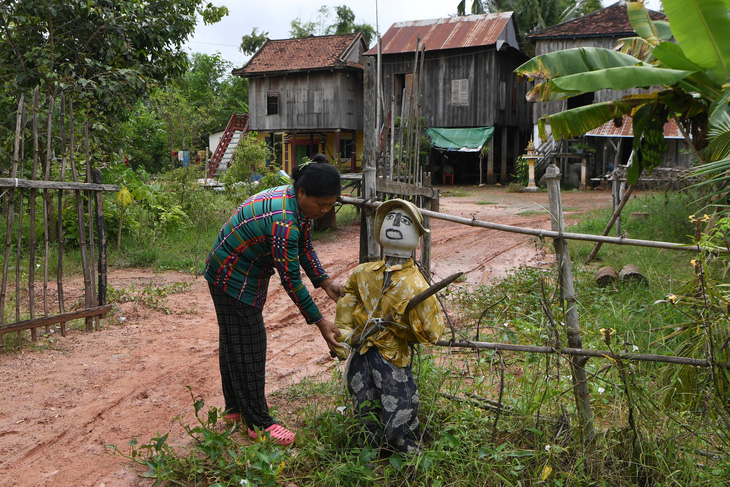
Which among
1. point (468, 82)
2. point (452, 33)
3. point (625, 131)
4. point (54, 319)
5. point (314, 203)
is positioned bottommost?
point (54, 319)

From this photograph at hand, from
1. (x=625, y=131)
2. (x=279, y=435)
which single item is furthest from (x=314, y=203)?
(x=625, y=131)

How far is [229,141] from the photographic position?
92.7 ft

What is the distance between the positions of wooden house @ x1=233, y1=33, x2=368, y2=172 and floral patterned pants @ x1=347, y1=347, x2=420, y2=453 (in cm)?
2122

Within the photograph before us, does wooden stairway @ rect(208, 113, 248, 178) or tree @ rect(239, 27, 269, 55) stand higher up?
tree @ rect(239, 27, 269, 55)

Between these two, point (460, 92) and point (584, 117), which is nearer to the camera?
point (584, 117)

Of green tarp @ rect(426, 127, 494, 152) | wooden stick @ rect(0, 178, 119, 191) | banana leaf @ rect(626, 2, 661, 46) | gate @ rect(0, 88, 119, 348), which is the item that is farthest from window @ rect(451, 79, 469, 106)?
wooden stick @ rect(0, 178, 119, 191)

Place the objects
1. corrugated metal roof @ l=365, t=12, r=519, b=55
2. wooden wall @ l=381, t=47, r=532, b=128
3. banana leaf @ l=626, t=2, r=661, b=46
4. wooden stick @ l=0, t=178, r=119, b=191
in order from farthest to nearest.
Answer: wooden wall @ l=381, t=47, r=532, b=128, corrugated metal roof @ l=365, t=12, r=519, b=55, banana leaf @ l=626, t=2, r=661, b=46, wooden stick @ l=0, t=178, r=119, b=191

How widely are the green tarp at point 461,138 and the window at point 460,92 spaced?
3.61ft

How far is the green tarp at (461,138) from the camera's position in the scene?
2202 centimetres

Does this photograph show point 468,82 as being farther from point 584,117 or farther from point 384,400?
point 384,400

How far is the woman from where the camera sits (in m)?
2.97

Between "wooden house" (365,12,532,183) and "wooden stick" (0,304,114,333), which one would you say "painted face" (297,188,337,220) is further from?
"wooden house" (365,12,532,183)

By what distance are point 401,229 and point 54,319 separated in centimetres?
366

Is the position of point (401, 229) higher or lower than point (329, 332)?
Result: higher
